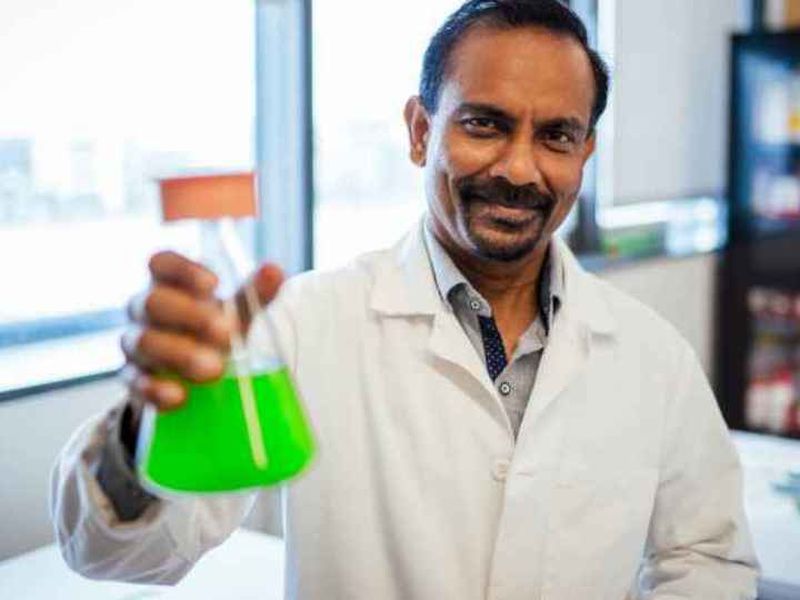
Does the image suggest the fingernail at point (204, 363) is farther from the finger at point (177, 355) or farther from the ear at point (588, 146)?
the ear at point (588, 146)

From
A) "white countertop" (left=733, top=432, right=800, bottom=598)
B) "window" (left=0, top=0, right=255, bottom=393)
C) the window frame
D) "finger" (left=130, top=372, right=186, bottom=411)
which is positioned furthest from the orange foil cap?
the window frame

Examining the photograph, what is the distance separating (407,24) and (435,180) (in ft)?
5.24

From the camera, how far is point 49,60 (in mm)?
1912

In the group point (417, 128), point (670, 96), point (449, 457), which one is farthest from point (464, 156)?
point (670, 96)

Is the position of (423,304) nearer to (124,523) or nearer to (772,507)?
(124,523)

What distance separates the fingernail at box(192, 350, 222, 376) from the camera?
745 mm

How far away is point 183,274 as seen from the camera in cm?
77

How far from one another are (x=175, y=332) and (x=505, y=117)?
709mm

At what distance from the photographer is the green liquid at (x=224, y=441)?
2.60ft

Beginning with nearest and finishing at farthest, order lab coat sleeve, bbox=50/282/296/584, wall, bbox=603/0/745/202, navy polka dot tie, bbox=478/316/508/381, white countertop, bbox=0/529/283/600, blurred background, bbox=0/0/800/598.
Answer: lab coat sleeve, bbox=50/282/296/584 < navy polka dot tie, bbox=478/316/508/381 < white countertop, bbox=0/529/283/600 < blurred background, bbox=0/0/800/598 < wall, bbox=603/0/745/202

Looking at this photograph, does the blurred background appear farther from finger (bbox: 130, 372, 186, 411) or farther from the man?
the man

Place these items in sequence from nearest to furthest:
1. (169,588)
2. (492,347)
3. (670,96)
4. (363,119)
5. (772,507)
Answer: (492,347) → (169,588) → (772,507) → (363,119) → (670,96)

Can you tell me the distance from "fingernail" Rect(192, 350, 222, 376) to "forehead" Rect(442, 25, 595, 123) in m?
0.71

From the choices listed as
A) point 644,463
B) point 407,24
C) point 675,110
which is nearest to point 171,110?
point 407,24
